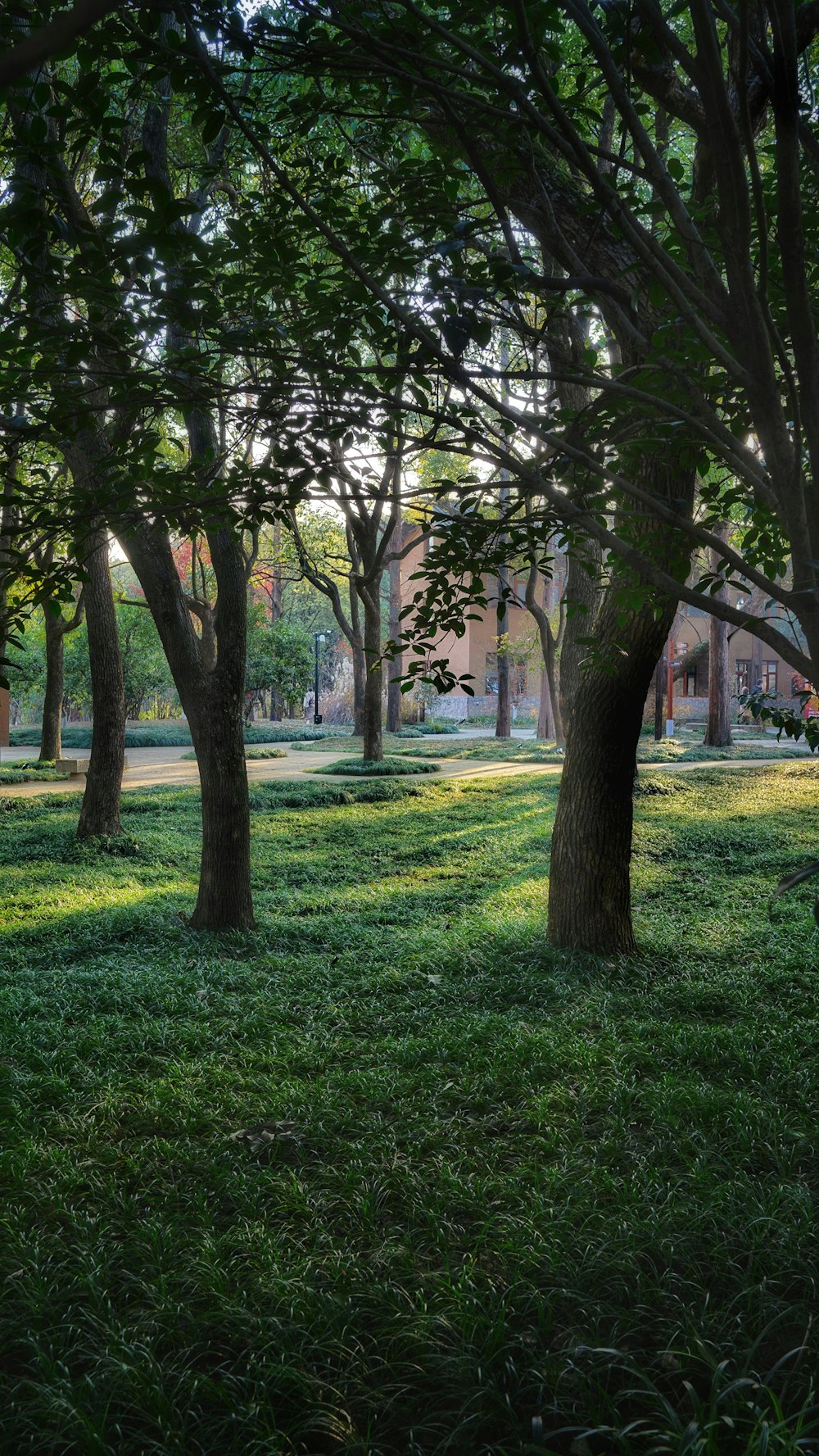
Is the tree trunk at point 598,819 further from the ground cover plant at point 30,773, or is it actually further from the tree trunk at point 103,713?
the ground cover plant at point 30,773

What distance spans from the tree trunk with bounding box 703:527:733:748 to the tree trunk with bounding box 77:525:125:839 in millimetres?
13386

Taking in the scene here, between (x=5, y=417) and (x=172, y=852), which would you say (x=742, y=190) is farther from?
(x=172, y=852)

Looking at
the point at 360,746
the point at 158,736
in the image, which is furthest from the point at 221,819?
the point at 158,736

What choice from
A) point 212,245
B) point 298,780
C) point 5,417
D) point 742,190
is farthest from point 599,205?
point 298,780

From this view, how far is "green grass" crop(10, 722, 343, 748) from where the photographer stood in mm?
26344

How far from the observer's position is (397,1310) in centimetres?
248

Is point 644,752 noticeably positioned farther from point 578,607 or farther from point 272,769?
point 578,607

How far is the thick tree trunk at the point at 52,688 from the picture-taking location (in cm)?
1484

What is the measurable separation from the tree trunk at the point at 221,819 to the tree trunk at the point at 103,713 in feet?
13.1

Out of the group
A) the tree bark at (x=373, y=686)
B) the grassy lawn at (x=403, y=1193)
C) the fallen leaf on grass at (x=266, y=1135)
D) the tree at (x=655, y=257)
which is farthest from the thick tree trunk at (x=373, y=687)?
the fallen leaf on grass at (x=266, y=1135)

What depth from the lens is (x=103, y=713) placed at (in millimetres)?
11148

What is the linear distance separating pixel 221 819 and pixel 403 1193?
14.1ft

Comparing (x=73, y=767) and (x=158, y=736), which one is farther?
(x=158, y=736)

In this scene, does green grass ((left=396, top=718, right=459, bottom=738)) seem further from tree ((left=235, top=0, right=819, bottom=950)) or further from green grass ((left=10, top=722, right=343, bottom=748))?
tree ((left=235, top=0, right=819, bottom=950))
